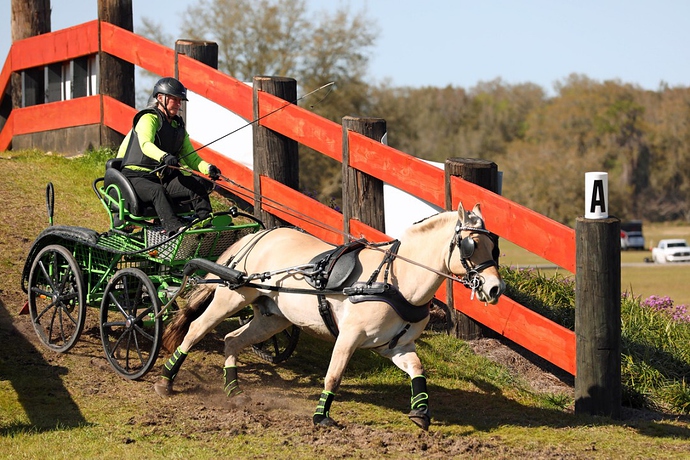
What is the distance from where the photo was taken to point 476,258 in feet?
21.3

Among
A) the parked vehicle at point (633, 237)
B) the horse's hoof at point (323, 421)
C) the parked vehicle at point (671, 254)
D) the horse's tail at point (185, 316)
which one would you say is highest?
the horse's tail at point (185, 316)

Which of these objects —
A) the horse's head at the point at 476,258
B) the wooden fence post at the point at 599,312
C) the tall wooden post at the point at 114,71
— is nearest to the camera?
the horse's head at the point at 476,258

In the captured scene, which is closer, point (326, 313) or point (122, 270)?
point (326, 313)

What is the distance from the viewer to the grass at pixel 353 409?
6.38 meters

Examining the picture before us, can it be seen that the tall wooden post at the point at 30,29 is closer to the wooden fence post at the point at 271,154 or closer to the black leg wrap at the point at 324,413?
the wooden fence post at the point at 271,154

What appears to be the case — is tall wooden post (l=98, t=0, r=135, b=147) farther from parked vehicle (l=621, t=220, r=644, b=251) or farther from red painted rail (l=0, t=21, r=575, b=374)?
parked vehicle (l=621, t=220, r=644, b=251)

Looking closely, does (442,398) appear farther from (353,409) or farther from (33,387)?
(33,387)

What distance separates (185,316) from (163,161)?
4.32 feet

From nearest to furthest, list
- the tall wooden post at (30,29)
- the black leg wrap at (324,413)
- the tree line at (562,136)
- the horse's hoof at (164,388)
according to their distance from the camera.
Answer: the black leg wrap at (324,413) < the horse's hoof at (164,388) < the tall wooden post at (30,29) < the tree line at (562,136)

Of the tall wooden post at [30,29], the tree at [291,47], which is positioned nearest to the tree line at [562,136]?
the tree at [291,47]

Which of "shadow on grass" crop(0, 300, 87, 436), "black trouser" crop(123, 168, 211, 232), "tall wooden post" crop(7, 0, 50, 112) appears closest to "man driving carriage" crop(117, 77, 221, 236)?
"black trouser" crop(123, 168, 211, 232)

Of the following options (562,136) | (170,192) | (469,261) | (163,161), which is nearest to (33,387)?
(170,192)

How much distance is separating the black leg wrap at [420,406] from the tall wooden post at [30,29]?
418 inches

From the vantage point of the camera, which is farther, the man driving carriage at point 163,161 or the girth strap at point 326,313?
the man driving carriage at point 163,161
